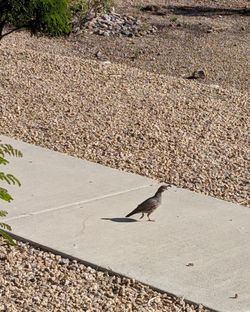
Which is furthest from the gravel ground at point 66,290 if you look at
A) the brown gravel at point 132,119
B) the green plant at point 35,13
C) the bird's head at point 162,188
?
the green plant at point 35,13

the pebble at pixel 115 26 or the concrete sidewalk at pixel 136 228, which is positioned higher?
the concrete sidewalk at pixel 136 228

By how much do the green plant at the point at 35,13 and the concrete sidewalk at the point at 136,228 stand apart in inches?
146

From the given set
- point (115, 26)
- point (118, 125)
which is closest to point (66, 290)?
point (118, 125)

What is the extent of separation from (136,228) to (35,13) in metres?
6.20

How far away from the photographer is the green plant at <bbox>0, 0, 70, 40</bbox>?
514 inches

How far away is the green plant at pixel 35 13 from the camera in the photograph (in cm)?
1305

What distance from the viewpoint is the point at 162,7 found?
23.0 m

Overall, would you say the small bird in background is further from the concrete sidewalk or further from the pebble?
the pebble

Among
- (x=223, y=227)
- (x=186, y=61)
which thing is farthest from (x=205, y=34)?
(x=223, y=227)

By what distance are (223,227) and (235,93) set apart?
20.1 ft

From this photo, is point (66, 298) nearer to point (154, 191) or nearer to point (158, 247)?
point (158, 247)

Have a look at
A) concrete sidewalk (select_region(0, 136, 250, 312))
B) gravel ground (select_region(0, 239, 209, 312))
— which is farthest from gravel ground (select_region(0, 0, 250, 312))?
concrete sidewalk (select_region(0, 136, 250, 312))

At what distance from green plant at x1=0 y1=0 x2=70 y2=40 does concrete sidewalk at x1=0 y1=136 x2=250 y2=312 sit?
3701mm

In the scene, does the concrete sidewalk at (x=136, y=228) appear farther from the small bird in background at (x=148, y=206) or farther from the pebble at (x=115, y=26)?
the pebble at (x=115, y=26)
